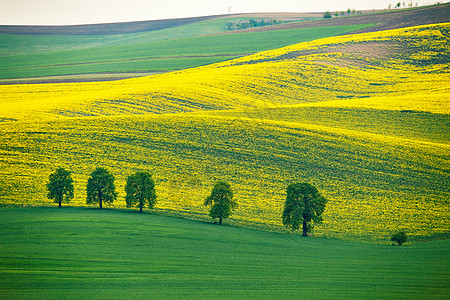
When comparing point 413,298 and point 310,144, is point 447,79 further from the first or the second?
point 413,298

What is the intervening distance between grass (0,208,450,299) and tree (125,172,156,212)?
2.74 meters

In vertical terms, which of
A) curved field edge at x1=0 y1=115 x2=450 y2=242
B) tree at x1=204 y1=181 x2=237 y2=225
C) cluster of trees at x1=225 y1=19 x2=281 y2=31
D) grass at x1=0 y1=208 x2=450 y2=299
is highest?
cluster of trees at x1=225 y1=19 x2=281 y2=31

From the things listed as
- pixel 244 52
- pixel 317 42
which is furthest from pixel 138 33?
pixel 317 42

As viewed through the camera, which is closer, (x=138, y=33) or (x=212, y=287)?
(x=212, y=287)

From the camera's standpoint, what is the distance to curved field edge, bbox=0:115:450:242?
37250 mm

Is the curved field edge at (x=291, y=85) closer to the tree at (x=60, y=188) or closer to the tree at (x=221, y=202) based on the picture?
the tree at (x=60, y=188)

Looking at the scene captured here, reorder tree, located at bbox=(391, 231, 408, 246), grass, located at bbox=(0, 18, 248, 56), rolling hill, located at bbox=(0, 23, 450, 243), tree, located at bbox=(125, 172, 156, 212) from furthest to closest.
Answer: grass, located at bbox=(0, 18, 248, 56)
rolling hill, located at bbox=(0, 23, 450, 243)
tree, located at bbox=(125, 172, 156, 212)
tree, located at bbox=(391, 231, 408, 246)

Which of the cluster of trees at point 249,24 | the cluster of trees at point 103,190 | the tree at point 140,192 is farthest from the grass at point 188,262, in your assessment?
the cluster of trees at point 249,24

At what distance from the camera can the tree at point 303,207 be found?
34.5 metres

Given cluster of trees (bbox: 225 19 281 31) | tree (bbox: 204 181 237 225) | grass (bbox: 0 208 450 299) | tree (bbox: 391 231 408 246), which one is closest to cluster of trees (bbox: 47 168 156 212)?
grass (bbox: 0 208 450 299)

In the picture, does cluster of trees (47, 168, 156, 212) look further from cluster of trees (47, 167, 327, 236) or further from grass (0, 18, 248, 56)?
grass (0, 18, 248, 56)

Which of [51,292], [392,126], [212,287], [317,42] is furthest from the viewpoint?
[317,42]

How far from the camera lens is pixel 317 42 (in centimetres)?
9769

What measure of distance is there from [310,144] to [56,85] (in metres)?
48.1
